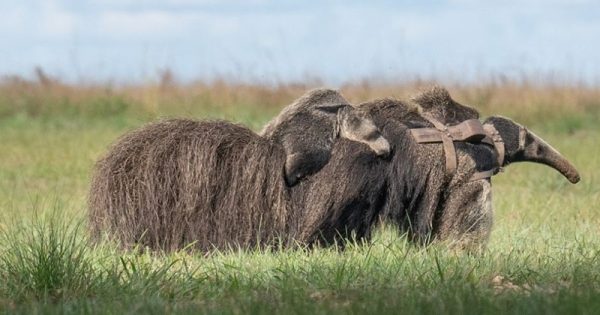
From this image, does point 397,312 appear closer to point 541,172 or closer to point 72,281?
point 72,281

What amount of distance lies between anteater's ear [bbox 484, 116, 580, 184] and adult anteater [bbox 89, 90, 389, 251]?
935 mm

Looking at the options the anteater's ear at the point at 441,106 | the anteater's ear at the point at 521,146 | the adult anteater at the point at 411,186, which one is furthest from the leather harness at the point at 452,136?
the anteater's ear at the point at 521,146

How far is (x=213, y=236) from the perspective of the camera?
675 cm

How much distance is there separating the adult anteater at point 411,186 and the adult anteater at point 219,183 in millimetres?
114

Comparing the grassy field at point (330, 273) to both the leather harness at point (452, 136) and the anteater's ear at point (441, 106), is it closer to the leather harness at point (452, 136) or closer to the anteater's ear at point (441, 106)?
the anteater's ear at point (441, 106)

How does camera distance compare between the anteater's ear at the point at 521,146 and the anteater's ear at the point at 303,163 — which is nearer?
the anteater's ear at the point at 303,163

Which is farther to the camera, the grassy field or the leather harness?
the leather harness

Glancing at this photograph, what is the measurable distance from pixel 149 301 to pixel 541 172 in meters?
9.07

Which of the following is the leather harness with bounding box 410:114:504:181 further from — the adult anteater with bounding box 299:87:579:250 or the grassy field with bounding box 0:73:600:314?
the grassy field with bounding box 0:73:600:314

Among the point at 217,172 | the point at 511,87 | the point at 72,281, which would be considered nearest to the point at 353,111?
the point at 217,172

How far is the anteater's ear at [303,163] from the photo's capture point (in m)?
6.70

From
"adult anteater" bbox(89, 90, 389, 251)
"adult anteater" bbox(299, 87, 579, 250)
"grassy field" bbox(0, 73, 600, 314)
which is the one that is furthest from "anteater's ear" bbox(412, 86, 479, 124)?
"adult anteater" bbox(89, 90, 389, 251)

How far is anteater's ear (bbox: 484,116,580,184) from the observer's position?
724cm

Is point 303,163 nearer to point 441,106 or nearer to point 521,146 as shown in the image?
point 441,106
